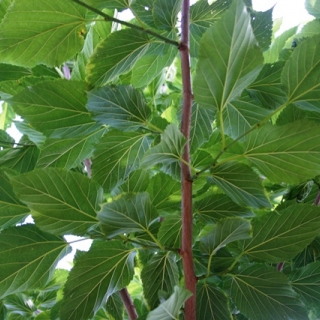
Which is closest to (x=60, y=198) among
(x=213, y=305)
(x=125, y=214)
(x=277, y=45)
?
(x=125, y=214)

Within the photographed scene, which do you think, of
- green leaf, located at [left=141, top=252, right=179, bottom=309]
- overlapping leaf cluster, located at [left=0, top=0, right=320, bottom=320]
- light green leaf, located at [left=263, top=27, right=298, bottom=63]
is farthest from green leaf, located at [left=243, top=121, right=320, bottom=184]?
light green leaf, located at [left=263, top=27, right=298, bottom=63]

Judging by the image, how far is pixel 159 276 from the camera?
42cm

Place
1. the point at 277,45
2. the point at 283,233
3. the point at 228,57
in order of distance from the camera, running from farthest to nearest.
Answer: the point at 277,45, the point at 283,233, the point at 228,57

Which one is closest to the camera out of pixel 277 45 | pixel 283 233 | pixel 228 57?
pixel 228 57

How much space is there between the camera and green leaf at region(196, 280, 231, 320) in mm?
420

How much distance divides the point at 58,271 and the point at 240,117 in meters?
0.34

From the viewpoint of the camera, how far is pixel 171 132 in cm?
34

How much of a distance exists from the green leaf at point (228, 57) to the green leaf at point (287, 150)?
0.05 metres

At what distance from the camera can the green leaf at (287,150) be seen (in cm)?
35

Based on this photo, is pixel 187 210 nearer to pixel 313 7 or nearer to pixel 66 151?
pixel 66 151

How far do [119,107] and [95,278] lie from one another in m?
0.14

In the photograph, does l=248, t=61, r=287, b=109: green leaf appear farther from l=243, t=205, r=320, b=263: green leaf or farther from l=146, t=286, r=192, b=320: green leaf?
l=146, t=286, r=192, b=320: green leaf

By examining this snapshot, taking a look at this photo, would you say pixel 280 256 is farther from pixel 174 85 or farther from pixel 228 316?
pixel 174 85

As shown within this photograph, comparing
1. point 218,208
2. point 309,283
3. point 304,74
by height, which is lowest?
point 309,283
